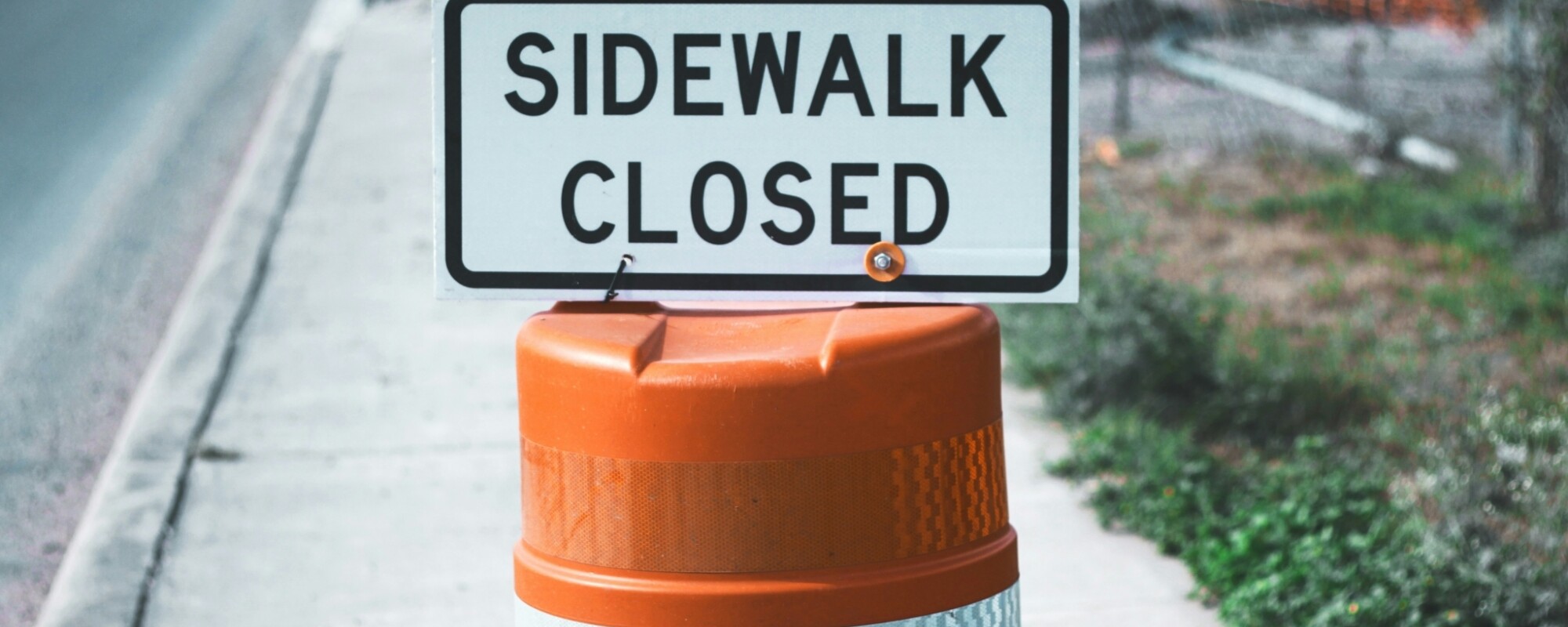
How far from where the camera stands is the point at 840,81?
89.3 inches

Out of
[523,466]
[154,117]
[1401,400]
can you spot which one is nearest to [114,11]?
[154,117]

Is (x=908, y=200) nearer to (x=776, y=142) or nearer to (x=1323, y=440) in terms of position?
(x=776, y=142)

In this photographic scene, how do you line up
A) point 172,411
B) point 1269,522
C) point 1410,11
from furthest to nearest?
point 1410,11 → point 172,411 → point 1269,522

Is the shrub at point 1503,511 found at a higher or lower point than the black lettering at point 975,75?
lower

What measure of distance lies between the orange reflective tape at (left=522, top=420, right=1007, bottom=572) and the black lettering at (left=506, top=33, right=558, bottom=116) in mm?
471

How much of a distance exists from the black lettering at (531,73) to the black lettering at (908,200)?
18.9 inches

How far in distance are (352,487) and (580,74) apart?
2.69 metres

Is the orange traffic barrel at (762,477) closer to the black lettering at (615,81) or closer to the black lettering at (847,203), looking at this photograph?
the black lettering at (847,203)

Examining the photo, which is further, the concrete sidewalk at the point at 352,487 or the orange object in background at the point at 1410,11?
the orange object in background at the point at 1410,11

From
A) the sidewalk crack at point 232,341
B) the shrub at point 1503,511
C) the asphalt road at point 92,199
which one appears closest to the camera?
the shrub at point 1503,511

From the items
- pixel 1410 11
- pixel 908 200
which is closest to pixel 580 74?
pixel 908 200

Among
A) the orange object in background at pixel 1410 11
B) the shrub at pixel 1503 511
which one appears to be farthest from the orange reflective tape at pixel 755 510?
the orange object in background at pixel 1410 11

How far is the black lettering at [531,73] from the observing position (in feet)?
7.50

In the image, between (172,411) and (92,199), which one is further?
(92,199)
